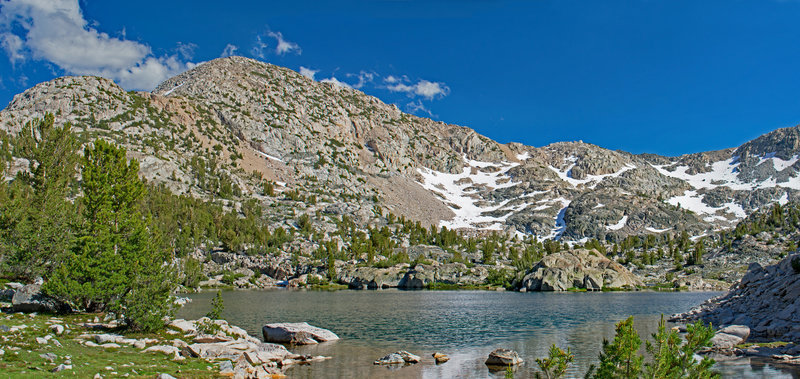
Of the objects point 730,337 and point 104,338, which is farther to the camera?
point 730,337

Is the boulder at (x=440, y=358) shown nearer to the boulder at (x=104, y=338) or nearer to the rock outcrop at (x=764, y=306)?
the boulder at (x=104, y=338)

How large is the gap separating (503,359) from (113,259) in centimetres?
2356

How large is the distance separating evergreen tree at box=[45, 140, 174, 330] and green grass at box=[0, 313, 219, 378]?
8.15 ft

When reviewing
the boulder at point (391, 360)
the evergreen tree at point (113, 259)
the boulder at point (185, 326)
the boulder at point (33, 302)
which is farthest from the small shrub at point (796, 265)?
the boulder at point (33, 302)

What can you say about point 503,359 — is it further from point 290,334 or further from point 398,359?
point 290,334

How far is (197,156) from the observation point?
614ft

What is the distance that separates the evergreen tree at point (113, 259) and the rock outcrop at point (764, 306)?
3818cm

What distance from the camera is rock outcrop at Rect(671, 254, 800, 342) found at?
30797mm

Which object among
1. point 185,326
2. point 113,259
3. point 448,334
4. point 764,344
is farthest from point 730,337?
point 113,259

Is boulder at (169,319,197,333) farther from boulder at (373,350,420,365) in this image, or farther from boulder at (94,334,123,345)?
boulder at (373,350,420,365)

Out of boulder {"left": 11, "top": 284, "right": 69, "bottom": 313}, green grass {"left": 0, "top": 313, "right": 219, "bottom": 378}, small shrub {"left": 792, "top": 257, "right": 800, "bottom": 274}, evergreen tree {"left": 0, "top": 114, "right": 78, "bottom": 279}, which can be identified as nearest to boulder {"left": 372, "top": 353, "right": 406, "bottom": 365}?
A: green grass {"left": 0, "top": 313, "right": 219, "bottom": 378}

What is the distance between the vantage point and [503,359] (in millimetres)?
25891

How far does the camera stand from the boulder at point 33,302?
88.9 ft

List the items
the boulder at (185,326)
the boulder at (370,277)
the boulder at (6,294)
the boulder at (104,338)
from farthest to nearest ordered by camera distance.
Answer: the boulder at (370,277) < the boulder at (6,294) < the boulder at (185,326) < the boulder at (104,338)
